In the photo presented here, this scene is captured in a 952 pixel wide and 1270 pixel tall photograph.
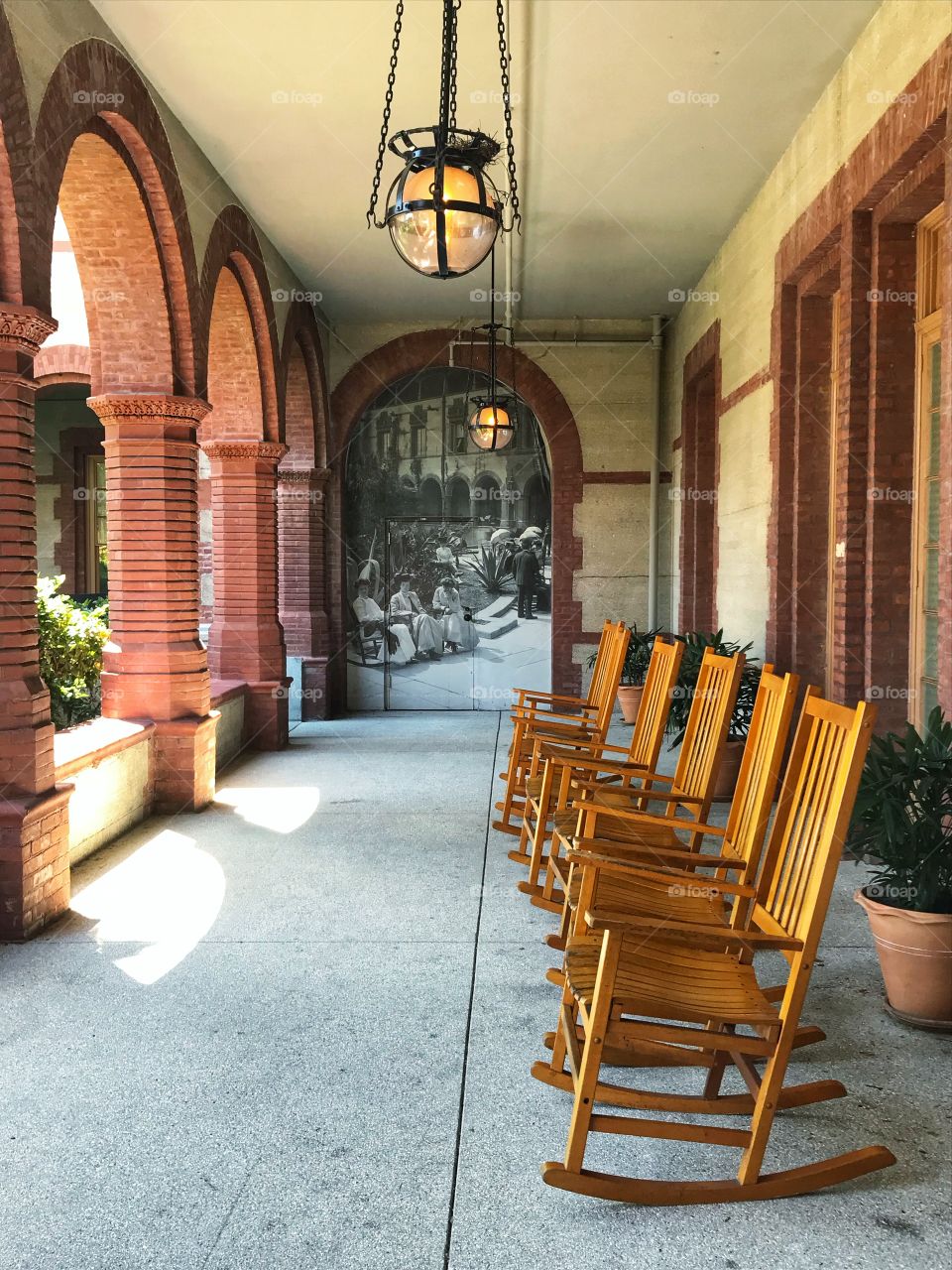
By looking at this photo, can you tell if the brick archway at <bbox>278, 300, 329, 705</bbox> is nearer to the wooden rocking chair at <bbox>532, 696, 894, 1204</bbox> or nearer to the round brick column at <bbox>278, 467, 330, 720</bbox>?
the round brick column at <bbox>278, 467, 330, 720</bbox>

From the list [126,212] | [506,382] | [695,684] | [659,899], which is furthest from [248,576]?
[659,899]

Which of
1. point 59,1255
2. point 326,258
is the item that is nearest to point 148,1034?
point 59,1255

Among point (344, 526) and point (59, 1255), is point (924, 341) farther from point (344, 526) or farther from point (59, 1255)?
point (344, 526)

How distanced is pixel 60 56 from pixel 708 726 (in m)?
3.63

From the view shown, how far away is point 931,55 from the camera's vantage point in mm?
3693

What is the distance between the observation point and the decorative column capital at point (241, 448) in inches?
298

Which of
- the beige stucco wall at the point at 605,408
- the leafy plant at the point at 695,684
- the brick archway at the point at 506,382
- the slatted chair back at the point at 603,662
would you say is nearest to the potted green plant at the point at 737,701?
the leafy plant at the point at 695,684

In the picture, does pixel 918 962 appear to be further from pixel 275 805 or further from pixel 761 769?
pixel 275 805

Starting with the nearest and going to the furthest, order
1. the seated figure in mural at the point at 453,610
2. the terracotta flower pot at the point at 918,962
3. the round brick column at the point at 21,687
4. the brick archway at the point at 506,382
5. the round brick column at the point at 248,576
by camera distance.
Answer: the terracotta flower pot at the point at 918,962 → the round brick column at the point at 21,687 → the round brick column at the point at 248,576 → the brick archway at the point at 506,382 → the seated figure in mural at the point at 453,610

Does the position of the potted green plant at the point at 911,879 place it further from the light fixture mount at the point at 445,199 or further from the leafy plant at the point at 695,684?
the leafy plant at the point at 695,684

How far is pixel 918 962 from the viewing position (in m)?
2.87

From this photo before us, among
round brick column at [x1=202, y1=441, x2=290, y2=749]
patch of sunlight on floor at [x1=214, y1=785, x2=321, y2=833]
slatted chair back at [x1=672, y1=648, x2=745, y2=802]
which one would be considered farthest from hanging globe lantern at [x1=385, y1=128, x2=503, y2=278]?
round brick column at [x1=202, y1=441, x2=290, y2=749]

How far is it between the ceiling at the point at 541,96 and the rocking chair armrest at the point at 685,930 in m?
3.98

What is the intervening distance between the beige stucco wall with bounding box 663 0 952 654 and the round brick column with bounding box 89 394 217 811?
3.46 m
